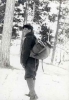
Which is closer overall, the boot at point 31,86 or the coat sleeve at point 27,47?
the coat sleeve at point 27,47

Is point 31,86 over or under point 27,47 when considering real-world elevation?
under

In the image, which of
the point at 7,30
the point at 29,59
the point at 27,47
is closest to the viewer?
the point at 27,47

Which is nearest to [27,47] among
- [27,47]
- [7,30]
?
[27,47]

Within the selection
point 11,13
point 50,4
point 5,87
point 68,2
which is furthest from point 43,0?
point 5,87

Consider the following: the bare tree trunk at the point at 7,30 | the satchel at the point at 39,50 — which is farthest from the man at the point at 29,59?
the bare tree trunk at the point at 7,30

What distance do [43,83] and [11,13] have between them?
360cm

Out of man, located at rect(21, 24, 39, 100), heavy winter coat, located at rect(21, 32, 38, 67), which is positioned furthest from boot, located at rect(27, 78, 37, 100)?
heavy winter coat, located at rect(21, 32, 38, 67)

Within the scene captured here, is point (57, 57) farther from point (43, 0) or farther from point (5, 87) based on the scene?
point (5, 87)

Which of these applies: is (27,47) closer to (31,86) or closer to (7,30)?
(31,86)

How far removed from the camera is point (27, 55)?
19.7 feet

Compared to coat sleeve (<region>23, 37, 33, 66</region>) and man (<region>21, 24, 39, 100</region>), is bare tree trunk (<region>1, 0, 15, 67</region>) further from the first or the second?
coat sleeve (<region>23, 37, 33, 66</region>)

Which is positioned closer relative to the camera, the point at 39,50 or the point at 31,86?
the point at 39,50

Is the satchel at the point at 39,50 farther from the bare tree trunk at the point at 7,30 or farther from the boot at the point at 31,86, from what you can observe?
the bare tree trunk at the point at 7,30

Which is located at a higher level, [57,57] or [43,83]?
[43,83]
